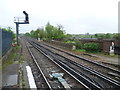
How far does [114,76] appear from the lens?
8258 mm

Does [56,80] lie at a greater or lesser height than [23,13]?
lesser

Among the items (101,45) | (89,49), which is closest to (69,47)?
(89,49)

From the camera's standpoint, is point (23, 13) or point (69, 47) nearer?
point (69, 47)

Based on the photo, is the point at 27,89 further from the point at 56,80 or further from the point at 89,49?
the point at 89,49

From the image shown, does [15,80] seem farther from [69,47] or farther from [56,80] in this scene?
[69,47]

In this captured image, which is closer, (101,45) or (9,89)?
(9,89)

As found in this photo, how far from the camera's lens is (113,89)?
624cm

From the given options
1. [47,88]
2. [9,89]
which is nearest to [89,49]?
[47,88]

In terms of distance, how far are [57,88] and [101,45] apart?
45.4 feet

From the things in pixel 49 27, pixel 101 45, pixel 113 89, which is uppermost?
pixel 49 27

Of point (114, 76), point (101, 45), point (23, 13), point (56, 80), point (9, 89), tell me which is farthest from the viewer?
point (23, 13)

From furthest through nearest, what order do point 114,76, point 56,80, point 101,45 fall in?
point 101,45 → point 114,76 → point 56,80

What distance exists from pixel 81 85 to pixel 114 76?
2.91 m

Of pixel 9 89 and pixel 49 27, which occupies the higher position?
pixel 49 27
